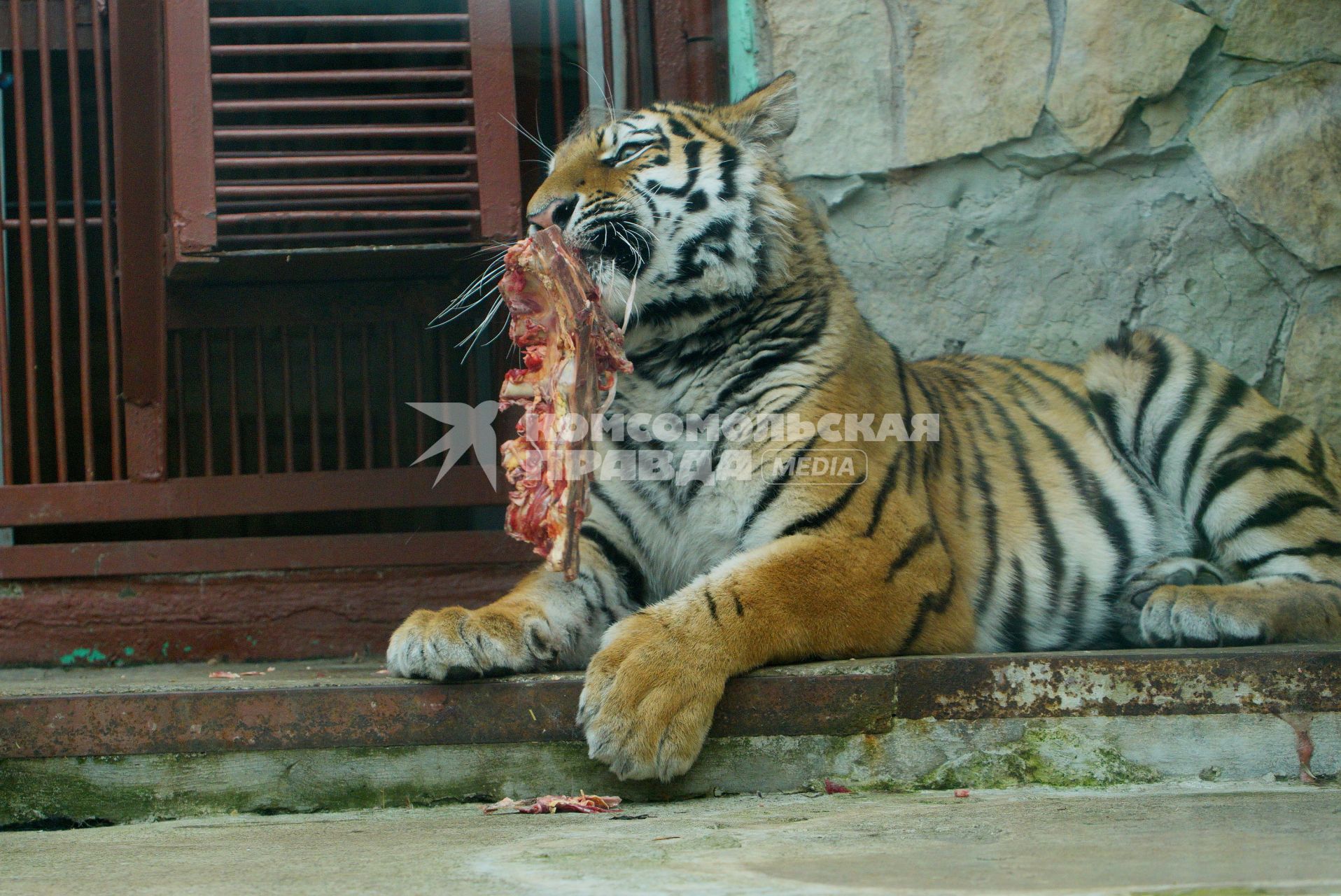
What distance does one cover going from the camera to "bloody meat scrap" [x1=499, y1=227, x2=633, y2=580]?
2.22 metres

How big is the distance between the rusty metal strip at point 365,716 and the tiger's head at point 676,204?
92 cm

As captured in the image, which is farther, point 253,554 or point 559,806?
point 253,554

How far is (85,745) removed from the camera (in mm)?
2242

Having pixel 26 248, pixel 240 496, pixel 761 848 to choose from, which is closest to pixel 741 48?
pixel 240 496

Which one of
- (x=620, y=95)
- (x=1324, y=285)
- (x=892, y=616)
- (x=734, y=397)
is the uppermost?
(x=620, y=95)

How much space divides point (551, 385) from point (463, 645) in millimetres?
487

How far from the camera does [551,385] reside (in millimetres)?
2299

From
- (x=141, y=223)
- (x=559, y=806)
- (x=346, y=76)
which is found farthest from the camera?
(x=141, y=223)

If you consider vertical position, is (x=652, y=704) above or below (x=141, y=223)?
below

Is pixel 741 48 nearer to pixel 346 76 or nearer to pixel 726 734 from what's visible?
pixel 346 76

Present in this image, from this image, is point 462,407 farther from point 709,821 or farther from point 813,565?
point 709,821

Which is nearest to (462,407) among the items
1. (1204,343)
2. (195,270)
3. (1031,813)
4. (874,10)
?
(195,270)

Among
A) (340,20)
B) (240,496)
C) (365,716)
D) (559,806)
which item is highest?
(340,20)

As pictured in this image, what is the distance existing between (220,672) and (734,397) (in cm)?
144
